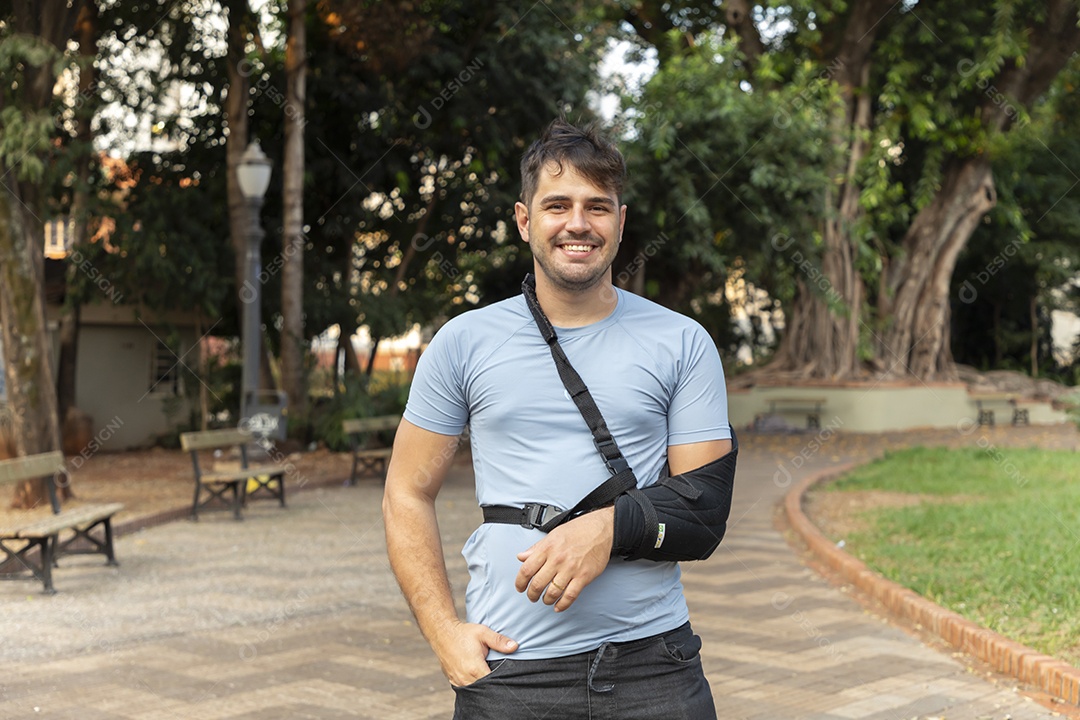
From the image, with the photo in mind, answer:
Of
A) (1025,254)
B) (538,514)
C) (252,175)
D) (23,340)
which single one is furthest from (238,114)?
(1025,254)

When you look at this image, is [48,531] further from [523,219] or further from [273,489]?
[523,219]

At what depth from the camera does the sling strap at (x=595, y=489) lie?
2395 millimetres

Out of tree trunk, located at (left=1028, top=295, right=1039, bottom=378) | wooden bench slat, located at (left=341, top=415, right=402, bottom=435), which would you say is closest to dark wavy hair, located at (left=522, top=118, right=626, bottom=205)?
wooden bench slat, located at (left=341, top=415, right=402, bottom=435)

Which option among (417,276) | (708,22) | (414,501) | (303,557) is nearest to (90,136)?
(417,276)

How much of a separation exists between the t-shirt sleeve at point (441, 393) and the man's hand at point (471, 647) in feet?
1.35

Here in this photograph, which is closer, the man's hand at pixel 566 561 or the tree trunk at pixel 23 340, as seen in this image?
the man's hand at pixel 566 561

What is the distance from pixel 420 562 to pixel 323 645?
4.76 m

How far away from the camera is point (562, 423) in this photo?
96.5 inches

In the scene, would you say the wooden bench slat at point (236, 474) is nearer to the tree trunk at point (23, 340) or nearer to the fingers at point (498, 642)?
the tree trunk at point (23, 340)

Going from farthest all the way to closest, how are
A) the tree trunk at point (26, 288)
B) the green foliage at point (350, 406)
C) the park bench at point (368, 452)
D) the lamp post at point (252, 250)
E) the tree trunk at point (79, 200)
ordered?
the green foliage at point (350, 406) → the tree trunk at point (79, 200) → the park bench at point (368, 452) → the lamp post at point (252, 250) → the tree trunk at point (26, 288)

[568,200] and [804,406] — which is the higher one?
[568,200]

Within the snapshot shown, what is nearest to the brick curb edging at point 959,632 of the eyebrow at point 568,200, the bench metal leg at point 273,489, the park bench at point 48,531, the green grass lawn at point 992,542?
the green grass lawn at point 992,542

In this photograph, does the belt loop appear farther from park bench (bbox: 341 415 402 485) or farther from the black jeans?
park bench (bbox: 341 415 402 485)

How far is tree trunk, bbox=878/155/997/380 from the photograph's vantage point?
26.4 meters
